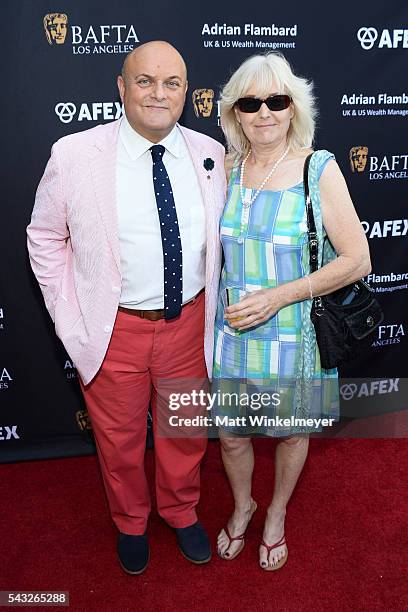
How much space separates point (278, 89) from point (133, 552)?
191 centimetres

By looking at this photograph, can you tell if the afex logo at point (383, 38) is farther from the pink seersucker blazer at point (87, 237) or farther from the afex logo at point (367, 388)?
the afex logo at point (367, 388)

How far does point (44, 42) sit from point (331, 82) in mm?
1391

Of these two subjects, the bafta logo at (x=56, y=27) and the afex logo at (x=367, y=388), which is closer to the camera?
the bafta logo at (x=56, y=27)

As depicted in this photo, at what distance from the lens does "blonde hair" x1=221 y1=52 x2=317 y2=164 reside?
7.15 feet

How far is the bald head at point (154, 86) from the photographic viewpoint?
7.05 feet

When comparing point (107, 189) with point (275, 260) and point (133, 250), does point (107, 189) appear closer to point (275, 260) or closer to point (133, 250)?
point (133, 250)

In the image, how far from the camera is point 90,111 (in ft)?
9.99

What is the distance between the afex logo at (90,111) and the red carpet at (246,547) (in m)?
1.81

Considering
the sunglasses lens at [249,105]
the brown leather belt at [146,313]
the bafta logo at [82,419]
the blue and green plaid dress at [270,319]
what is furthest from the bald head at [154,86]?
the bafta logo at [82,419]

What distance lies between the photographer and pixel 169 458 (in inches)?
107

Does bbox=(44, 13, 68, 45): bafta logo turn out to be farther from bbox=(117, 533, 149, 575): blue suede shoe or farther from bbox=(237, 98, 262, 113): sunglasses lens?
bbox=(117, 533, 149, 575): blue suede shoe

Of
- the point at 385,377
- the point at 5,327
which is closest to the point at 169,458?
the point at 5,327

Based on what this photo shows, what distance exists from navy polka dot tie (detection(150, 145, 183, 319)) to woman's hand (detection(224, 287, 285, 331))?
0.25 metres

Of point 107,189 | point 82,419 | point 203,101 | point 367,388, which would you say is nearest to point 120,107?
point 203,101
